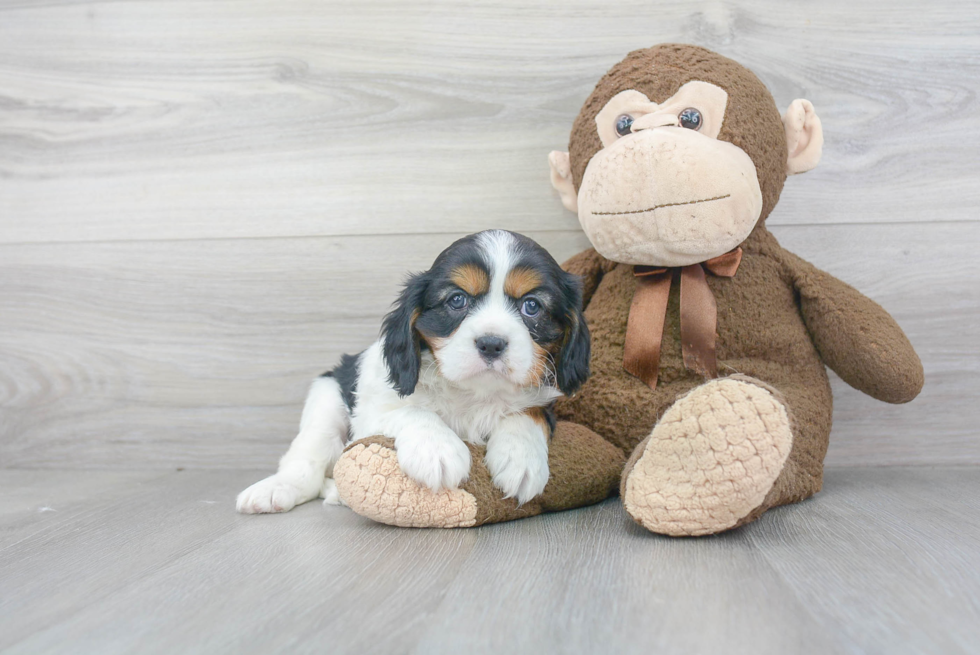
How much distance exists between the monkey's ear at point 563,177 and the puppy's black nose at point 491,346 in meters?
0.66

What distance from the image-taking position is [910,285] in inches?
84.4

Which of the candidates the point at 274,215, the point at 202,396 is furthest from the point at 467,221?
the point at 202,396

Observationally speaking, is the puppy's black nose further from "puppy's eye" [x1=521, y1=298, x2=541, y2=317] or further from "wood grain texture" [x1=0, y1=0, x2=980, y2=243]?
"wood grain texture" [x1=0, y1=0, x2=980, y2=243]

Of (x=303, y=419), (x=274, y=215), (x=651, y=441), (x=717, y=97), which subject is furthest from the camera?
(x=274, y=215)

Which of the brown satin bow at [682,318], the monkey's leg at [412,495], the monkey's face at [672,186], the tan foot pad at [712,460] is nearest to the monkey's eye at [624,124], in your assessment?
the monkey's face at [672,186]

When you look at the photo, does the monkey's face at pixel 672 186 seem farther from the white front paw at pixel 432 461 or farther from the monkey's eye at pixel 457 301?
the white front paw at pixel 432 461

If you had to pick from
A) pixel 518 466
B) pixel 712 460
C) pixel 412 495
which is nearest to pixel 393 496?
pixel 412 495

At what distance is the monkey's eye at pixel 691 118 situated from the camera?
165cm

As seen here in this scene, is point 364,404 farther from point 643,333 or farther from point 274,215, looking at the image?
point 274,215

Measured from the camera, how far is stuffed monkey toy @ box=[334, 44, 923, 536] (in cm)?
147

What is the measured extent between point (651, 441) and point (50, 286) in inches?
80.1

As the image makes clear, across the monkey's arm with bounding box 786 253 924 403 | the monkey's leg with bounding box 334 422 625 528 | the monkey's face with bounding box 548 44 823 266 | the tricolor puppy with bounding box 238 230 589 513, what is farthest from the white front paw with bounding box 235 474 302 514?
the monkey's arm with bounding box 786 253 924 403

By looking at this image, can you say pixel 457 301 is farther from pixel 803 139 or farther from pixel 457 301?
pixel 803 139

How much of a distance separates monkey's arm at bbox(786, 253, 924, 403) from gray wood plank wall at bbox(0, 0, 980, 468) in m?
0.41
